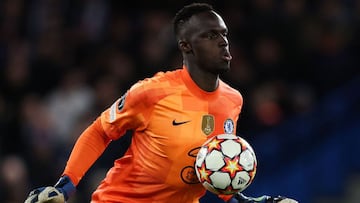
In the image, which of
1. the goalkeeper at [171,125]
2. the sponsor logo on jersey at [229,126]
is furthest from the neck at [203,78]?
the sponsor logo on jersey at [229,126]

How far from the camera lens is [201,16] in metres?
6.43

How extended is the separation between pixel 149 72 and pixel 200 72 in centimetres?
477

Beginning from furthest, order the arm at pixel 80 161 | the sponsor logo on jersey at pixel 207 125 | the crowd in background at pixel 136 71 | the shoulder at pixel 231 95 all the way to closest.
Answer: the crowd in background at pixel 136 71, the shoulder at pixel 231 95, the sponsor logo on jersey at pixel 207 125, the arm at pixel 80 161

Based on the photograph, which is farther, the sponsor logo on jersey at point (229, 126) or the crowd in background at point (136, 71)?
the crowd in background at point (136, 71)

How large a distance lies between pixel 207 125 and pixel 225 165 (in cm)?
39

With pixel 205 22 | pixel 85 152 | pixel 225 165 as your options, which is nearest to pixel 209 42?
pixel 205 22

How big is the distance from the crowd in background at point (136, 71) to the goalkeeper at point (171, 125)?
3949 millimetres

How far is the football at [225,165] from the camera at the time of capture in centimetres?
611

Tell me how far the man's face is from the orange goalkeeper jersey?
0.17 metres

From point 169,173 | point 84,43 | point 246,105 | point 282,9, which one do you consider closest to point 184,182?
point 169,173

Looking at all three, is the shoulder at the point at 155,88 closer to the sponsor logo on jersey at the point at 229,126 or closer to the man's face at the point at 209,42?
the man's face at the point at 209,42

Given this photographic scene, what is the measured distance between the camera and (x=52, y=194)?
244 inches

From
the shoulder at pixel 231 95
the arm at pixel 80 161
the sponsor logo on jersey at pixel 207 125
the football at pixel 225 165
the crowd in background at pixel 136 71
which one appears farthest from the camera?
the crowd in background at pixel 136 71

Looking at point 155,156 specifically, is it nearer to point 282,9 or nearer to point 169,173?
point 169,173
